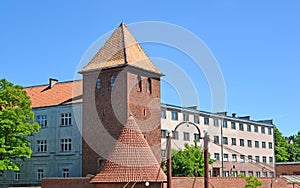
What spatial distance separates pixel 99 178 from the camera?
32531 millimetres

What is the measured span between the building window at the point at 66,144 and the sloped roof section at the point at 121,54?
8662mm

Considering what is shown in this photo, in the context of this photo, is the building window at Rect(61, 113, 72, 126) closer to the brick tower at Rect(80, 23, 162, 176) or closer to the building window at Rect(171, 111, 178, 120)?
the brick tower at Rect(80, 23, 162, 176)

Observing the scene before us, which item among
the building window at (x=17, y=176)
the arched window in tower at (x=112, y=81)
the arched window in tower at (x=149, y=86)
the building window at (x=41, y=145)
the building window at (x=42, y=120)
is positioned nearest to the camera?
the arched window in tower at (x=112, y=81)

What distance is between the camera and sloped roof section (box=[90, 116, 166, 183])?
32.0 m

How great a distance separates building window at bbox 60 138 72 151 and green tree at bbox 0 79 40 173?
663cm

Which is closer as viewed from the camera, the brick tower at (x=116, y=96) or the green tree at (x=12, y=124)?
the green tree at (x=12, y=124)

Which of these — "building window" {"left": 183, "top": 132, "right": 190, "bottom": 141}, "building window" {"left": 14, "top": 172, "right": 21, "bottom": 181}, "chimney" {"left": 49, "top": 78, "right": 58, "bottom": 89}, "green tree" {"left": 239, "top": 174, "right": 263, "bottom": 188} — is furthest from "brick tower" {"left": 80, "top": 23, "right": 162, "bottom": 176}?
"building window" {"left": 183, "top": 132, "right": 190, "bottom": 141}

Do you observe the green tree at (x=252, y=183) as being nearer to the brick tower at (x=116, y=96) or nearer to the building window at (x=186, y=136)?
the brick tower at (x=116, y=96)

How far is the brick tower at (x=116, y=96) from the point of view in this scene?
43.1 meters

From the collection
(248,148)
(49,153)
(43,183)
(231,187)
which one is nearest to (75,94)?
(49,153)

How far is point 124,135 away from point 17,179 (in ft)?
77.5

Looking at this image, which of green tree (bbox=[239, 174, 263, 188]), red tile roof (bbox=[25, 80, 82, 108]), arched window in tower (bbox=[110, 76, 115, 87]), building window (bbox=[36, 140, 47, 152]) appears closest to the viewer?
green tree (bbox=[239, 174, 263, 188])

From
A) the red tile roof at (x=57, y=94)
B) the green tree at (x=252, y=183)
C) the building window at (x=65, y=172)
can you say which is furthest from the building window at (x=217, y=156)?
the building window at (x=65, y=172)

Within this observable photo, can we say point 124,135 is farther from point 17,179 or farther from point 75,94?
point 17,179
